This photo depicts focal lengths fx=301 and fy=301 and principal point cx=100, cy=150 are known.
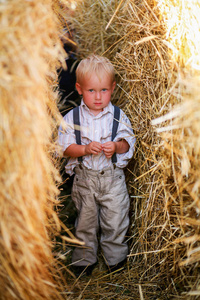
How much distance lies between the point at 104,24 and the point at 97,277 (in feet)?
6.58

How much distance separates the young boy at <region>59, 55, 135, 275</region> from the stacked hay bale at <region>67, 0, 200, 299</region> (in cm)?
11

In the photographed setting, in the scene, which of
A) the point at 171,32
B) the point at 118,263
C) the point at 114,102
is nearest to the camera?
the point at 171,32

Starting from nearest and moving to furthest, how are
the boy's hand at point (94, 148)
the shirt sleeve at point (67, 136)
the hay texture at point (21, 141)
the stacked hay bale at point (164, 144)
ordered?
the hay texture at point (21, 141), the stacked hay bale at point (164, 144), the boy's hand at point (94, 148), the shirt sleeve at point (67, 136)

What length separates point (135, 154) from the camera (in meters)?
2.08

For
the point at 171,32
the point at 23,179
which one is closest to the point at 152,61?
the point at 171,32

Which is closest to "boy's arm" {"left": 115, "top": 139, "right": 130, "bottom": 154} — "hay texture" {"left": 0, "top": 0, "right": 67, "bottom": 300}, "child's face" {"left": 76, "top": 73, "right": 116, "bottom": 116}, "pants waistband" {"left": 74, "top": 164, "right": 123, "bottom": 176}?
"pants waistband" {"left": 74, "top": 164, "right": 123, "bottom": 176}

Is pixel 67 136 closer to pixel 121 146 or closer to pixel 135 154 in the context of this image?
pixel 121 146

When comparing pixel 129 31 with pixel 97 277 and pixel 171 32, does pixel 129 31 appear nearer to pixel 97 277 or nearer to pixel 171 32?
pixel 171 32

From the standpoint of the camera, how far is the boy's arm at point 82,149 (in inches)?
74.0

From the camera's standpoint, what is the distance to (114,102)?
2545 mm

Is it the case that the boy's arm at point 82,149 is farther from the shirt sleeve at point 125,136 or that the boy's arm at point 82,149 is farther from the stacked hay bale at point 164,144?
the stacked hay bale at point 164,144

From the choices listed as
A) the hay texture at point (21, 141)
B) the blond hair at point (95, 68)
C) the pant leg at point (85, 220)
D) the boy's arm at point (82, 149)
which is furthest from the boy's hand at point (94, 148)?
the hay texture at point (21, 141)

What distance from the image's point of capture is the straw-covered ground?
Answer: 1.15 meters

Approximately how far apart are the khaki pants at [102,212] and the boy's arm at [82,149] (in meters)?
0.13
